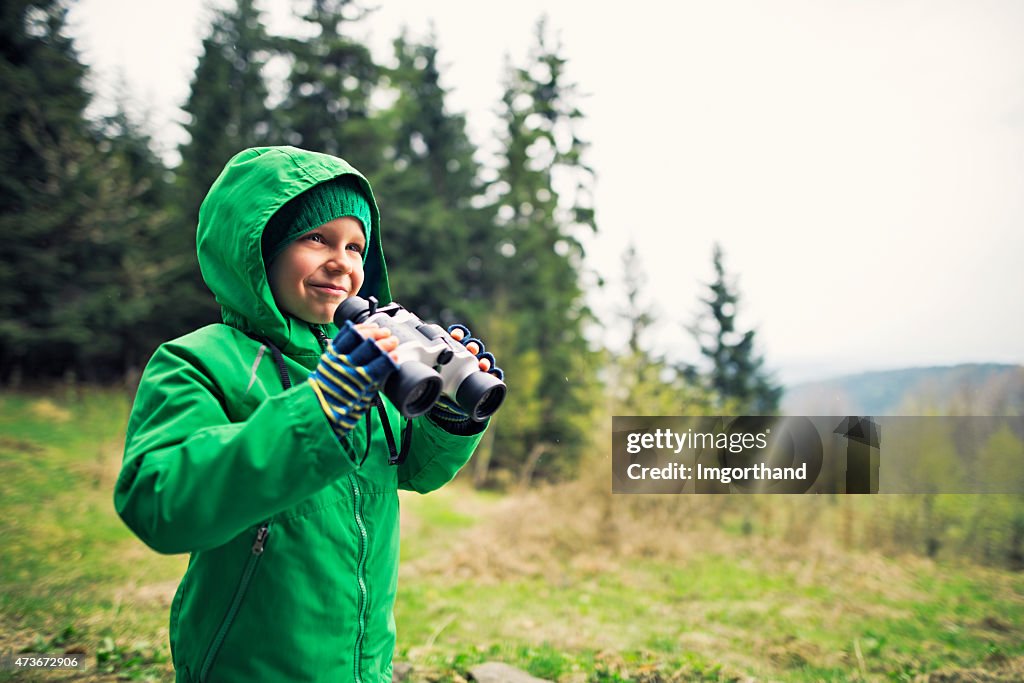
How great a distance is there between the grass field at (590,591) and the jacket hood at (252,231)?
2.57 metres

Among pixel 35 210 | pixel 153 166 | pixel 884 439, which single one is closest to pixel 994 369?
pixel 884 439

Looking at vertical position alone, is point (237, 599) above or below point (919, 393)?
below

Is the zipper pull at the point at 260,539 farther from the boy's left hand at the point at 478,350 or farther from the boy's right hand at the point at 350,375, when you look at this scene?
the boy's left hand at the point at 478,350

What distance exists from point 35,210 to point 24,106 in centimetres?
221

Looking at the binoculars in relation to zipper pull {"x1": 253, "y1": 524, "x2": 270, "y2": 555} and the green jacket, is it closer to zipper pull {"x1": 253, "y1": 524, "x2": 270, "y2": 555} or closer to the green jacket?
the green jacket

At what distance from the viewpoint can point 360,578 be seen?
1626mm

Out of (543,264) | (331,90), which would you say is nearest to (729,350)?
(543,264)

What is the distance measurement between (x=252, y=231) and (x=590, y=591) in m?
6.45

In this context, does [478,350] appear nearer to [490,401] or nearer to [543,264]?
[490,401]

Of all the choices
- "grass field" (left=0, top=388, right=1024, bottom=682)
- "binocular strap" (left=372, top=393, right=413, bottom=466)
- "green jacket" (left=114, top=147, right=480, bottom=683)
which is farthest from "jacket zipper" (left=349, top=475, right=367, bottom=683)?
"grass field" (left=0, top=388, right=1024, bottom=682)

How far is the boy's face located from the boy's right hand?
51 cm

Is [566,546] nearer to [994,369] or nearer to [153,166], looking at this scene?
[994,369]

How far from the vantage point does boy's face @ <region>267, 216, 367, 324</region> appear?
1.71 metres

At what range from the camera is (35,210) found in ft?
46.9
